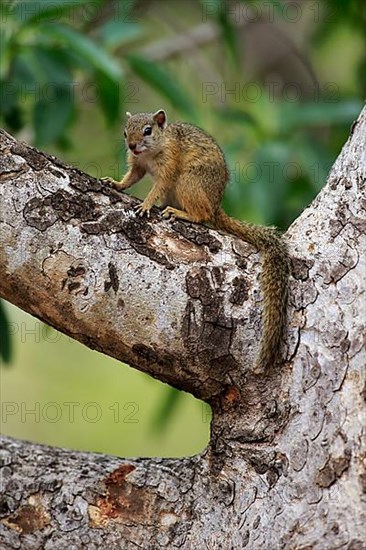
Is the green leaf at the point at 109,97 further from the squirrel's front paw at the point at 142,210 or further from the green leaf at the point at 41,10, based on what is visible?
the squirrel's front paw at the point at 142,210

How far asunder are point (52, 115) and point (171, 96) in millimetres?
451

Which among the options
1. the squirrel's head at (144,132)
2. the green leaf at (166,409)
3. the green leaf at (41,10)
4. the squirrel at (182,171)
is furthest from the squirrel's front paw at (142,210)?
the green leaf at (166,409)

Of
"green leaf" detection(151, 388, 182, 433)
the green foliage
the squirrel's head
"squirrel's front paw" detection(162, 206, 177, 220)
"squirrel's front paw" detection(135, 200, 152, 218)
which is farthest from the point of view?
"green leaf" detection(151, 388, 182, 433)

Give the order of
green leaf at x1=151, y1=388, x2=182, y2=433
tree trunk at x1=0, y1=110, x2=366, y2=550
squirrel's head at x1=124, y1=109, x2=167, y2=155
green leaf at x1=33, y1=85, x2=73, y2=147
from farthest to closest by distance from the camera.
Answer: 1. green leaf at x1=151, y1=388, x2=182, y2=433
2. green leaf at x1=33, y1=85, x2=73, y2=147
3. squirrel's head at x1=124, y1=109, x2=167, y2=155
4. tree trunk at x1=0, y1=110, x2=366, y2=550

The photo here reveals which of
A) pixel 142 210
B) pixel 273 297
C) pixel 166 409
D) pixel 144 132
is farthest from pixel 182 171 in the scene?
pixel 166 409

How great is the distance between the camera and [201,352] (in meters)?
2.33

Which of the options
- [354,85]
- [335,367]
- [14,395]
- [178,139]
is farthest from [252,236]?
[14,395]

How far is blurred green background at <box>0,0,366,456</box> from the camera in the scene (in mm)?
3762

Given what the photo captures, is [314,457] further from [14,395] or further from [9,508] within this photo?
[14,395]

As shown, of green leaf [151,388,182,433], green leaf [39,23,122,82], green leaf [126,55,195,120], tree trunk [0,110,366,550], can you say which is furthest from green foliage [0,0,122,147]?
tree trunk [0,110,366,550]

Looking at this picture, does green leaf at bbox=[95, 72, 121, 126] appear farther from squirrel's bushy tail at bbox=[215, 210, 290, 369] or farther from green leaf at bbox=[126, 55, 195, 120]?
squirrel's bushy tail at bbox=[215, 210, 290, 369]

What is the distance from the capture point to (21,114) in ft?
13.4

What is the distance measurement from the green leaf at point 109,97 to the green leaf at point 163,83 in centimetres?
18

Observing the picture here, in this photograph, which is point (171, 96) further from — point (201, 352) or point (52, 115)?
point (201, 352)
